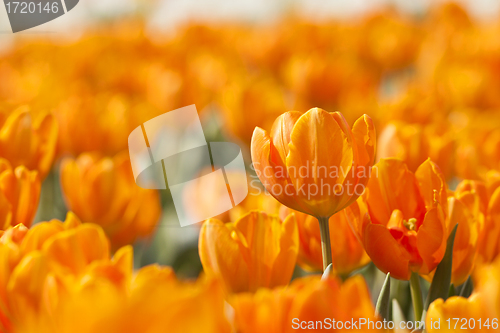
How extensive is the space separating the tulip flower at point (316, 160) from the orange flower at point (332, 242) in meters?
0.05

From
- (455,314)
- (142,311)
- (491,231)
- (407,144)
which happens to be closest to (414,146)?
(407,144)

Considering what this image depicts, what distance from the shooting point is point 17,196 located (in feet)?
1.30

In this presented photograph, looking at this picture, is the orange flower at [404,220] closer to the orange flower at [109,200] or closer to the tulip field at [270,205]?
the tulip field at [270,205]

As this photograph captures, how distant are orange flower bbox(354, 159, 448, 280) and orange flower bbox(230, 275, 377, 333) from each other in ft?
0.28

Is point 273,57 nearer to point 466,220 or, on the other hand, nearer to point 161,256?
point 161,256

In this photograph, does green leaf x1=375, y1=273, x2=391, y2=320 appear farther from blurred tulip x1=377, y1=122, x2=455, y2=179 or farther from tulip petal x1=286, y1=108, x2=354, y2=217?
blurred tulip x1=377, y1=122, x2=455, y2=179

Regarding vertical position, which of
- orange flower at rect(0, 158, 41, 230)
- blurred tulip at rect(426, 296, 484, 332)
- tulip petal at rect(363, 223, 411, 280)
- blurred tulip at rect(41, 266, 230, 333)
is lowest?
tulip petal at rect(363, 223, 411, 280)

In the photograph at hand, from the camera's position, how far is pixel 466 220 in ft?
1.15

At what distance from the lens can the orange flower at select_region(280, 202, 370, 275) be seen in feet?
1.30

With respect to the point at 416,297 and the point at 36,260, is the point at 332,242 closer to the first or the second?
the point at 416,297

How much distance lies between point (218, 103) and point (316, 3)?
3.37 ft

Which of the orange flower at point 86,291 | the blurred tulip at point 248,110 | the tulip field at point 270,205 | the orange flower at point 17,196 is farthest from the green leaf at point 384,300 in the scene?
the blurred tulip at point 248,110

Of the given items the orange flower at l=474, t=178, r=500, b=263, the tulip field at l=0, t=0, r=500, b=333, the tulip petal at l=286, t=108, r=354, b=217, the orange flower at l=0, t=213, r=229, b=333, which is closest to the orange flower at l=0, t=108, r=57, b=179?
the tulip field at l=0, t=0, r=500, b=333

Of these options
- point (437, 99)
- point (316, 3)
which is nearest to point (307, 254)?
point (437, 99)
